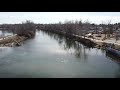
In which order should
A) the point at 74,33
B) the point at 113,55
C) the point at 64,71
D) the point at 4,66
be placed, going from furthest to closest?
the point at 74,33 < the point at 113,55 < the point at 4,66 < the point at 64,71

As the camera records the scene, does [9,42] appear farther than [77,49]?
Yes

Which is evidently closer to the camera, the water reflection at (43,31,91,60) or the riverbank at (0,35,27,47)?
the water reflection at (43,31,91,60)

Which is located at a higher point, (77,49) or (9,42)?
(9,42)

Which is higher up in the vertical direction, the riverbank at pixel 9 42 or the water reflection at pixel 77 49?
the riverbank at pixel 9 42

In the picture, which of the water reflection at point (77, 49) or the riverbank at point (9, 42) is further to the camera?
the riverbank at point (9, 42)

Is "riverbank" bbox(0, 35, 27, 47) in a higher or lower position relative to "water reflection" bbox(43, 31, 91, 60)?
higher

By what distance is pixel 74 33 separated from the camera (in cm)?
2136
